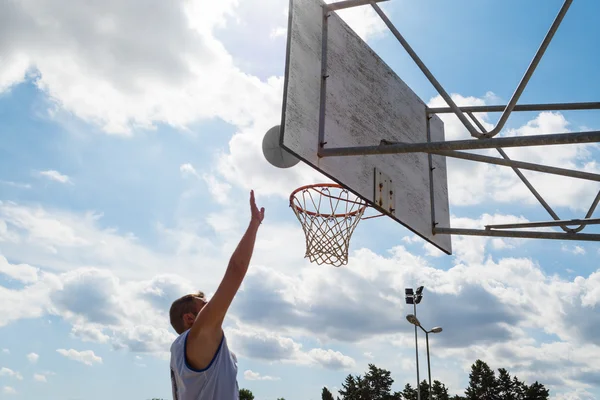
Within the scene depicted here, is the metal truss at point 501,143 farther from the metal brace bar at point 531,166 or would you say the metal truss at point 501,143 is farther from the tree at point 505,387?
the tree at point 505,387

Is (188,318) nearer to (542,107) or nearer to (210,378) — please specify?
(210,378)

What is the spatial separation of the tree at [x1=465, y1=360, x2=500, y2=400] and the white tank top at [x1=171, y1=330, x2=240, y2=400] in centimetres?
5085

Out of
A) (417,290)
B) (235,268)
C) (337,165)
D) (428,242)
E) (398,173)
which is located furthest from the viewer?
(417,290)

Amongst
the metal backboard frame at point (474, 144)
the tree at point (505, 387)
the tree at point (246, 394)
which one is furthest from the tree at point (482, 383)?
the metal backboard frame at point (474, 144)

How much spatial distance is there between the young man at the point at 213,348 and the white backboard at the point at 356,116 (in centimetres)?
190

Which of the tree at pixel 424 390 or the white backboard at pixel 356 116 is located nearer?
the white backboard at pixel 356 116

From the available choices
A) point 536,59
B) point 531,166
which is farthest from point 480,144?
point 531,166

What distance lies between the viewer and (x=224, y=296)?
7.39 feet

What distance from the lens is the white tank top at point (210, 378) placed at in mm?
2404

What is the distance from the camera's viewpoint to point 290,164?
501 centimetres

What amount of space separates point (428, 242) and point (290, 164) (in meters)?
2.03

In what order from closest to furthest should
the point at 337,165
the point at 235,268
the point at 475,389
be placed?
the point at 235,268 < the point at 337,165 < the point at 475,389

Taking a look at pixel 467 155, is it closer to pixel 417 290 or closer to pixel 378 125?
pixel 378 125

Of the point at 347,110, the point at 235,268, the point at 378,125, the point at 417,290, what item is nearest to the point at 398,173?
the point at 378,125
